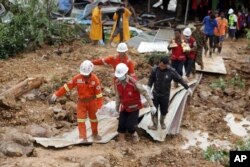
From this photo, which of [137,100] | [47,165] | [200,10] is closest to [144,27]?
[200,10]

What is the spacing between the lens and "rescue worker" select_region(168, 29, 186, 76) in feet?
34.3

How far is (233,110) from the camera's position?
434 inches

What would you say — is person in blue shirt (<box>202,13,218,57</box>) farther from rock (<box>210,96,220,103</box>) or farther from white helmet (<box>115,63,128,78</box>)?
white helmet (<box>115,63,128,78</box>)

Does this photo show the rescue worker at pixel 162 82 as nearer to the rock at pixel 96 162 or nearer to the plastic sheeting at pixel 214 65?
the rock at pixel 96 162

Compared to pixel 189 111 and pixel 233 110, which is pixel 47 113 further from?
pixel 233 110

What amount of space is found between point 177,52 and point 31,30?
195 inches

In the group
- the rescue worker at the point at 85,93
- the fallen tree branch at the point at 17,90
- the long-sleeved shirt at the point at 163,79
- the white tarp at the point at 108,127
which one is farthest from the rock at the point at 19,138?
the long-sleeved shirt at the point at 163,79

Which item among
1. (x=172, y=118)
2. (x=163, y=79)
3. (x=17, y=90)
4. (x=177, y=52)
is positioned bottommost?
(x=172, y=118)

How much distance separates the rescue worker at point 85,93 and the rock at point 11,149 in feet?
3.03

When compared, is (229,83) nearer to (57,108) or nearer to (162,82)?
(162,82)

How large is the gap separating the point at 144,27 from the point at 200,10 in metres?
3.32

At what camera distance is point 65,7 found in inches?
701

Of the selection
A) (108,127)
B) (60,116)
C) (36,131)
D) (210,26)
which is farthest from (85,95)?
(210,26)

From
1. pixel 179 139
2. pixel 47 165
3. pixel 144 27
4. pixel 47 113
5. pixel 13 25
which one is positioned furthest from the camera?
pixel 144 27
